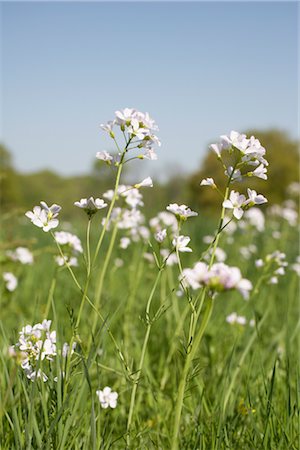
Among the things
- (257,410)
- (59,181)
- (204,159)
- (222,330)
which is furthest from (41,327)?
(59,181)

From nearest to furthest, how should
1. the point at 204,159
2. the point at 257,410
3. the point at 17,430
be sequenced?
the point at 17,430 < the point at 257,410 < the point at 204,159

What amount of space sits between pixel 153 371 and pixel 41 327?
125 centimetres

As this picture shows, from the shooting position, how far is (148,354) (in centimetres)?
261

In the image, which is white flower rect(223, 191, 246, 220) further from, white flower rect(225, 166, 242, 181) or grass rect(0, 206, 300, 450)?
grass rect(0, 206, 300, 450)

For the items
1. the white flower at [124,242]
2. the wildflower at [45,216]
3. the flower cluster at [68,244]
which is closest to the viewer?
the wildflower at [45,216]

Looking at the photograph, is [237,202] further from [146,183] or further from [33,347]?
[33,347]

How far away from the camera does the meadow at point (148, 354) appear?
1.40 meters

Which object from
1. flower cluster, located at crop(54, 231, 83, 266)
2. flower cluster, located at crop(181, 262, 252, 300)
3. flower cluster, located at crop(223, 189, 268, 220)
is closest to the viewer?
flower cluster, located at crop(181, 262, 252, 300)

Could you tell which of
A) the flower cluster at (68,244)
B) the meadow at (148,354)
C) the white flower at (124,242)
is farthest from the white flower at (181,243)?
the white flower at (124,242)

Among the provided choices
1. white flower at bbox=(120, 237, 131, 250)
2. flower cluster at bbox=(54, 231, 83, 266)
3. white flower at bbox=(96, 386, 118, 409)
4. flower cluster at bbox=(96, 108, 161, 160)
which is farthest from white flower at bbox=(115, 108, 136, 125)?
white flower at bbox=(120, 237, 131, 250)

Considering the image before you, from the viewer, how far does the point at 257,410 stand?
200 centimetres

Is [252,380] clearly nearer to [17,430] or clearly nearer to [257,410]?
[257,410]

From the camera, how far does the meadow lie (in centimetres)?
140

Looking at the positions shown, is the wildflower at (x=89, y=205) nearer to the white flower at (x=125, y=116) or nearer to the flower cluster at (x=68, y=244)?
the white flower at (x=125, y=116)
